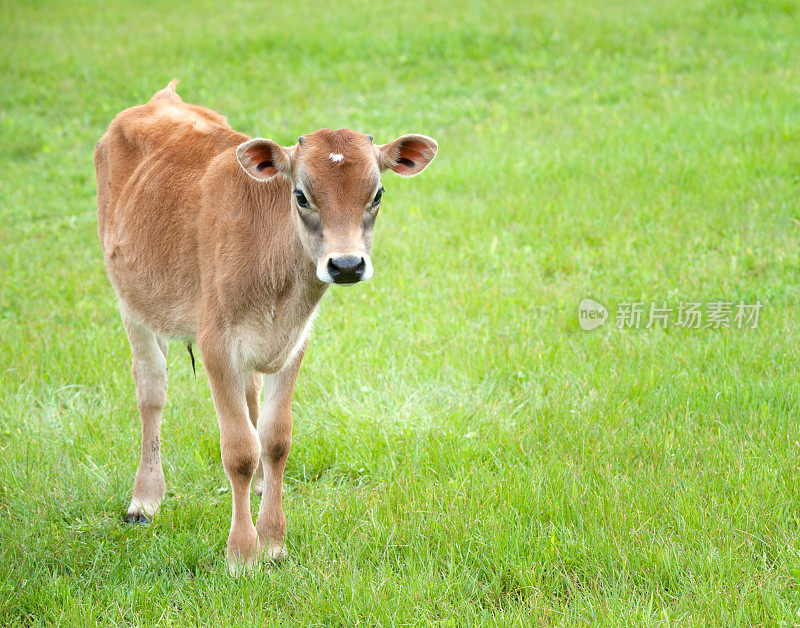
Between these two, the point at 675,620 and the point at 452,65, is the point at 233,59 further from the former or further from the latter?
the point at 675,620

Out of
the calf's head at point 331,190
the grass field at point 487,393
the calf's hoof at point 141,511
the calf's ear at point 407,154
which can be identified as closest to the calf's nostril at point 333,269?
the calf's head at point 331,190

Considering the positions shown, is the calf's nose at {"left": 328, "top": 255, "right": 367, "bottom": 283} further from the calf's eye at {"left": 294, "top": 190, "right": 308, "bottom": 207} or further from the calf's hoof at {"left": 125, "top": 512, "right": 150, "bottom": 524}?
the calf's hoof at {"left": 125, "top": 512, "right": 150, "bottom": 524}

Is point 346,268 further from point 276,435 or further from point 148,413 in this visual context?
point 148,413

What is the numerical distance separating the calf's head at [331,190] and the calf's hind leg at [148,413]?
157 cm

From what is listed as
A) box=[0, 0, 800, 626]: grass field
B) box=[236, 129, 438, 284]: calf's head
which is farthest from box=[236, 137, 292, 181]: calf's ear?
box=[0, 0, 800, 626]: grass field

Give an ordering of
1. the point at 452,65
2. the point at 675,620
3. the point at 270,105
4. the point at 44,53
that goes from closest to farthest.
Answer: the point at 675,620
the point at 270,105
the point at 452,65
the point at 44,53

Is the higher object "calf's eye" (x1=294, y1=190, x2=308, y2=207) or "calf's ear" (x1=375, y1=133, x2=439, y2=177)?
"calf's ear" (x1=375, y1=133, x2=439, y2=177)

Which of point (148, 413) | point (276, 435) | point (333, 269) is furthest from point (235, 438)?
point (333, 269)

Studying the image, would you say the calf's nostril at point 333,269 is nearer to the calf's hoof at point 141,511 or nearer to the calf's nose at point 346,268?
the calf's nose at point 346,268

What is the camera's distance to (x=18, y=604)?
396cm

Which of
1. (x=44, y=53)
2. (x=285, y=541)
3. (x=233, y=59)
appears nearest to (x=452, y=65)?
(x=233, y=59)

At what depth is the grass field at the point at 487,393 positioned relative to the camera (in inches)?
156

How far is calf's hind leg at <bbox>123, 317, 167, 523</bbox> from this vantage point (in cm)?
492

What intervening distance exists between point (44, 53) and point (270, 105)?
18.1 ft
